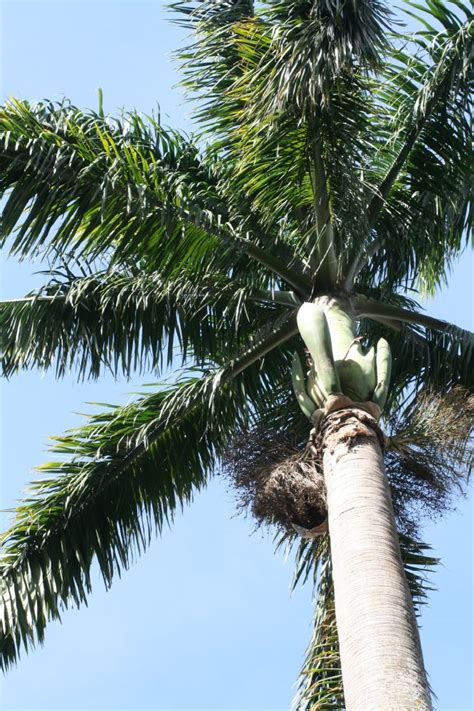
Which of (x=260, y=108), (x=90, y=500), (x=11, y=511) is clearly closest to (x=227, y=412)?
(x=90, y=500)

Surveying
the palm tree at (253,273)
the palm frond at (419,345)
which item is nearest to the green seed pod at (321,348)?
the palm tree at (253,273)

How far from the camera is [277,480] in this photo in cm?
954

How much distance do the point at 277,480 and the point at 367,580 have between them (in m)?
2.33

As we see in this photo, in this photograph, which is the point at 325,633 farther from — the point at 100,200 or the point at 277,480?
the point at 100,200

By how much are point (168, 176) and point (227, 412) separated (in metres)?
2.34

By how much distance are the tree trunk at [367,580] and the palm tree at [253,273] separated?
1.4 inches

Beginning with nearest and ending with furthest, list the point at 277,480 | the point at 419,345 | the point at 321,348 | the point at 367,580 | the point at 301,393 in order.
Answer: the point at 367,580
the point at 321,348
the point at 301,393
the point at 277,480
the point at 419,345

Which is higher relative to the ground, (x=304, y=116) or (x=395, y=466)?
(x=304, y=116)

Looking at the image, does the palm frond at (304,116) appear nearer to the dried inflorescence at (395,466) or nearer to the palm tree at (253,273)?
the palm tree at (253,273)

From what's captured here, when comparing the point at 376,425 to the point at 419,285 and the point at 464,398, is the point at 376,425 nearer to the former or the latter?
the point at 464,398

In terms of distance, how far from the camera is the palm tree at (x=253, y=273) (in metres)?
9.01

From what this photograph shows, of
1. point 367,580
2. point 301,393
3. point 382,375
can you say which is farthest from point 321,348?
point 367,580

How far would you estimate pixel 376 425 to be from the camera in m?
8.51

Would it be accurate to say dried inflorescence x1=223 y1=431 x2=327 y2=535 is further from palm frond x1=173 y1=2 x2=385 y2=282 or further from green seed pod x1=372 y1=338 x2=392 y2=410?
palm frond x1=173 y1=2 x2=385 y2=282
